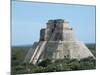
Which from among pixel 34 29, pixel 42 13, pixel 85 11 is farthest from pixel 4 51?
pixel 85 11

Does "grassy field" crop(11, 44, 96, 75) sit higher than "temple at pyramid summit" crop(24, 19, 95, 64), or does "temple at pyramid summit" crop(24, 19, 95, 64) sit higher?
"temple at pyramid summit" crop(24, 19, 95, 64)

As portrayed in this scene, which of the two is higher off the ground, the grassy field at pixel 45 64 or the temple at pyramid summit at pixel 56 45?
the temple at pyramid summit at pixel 56 45

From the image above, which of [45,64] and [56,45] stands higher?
[56,45]
